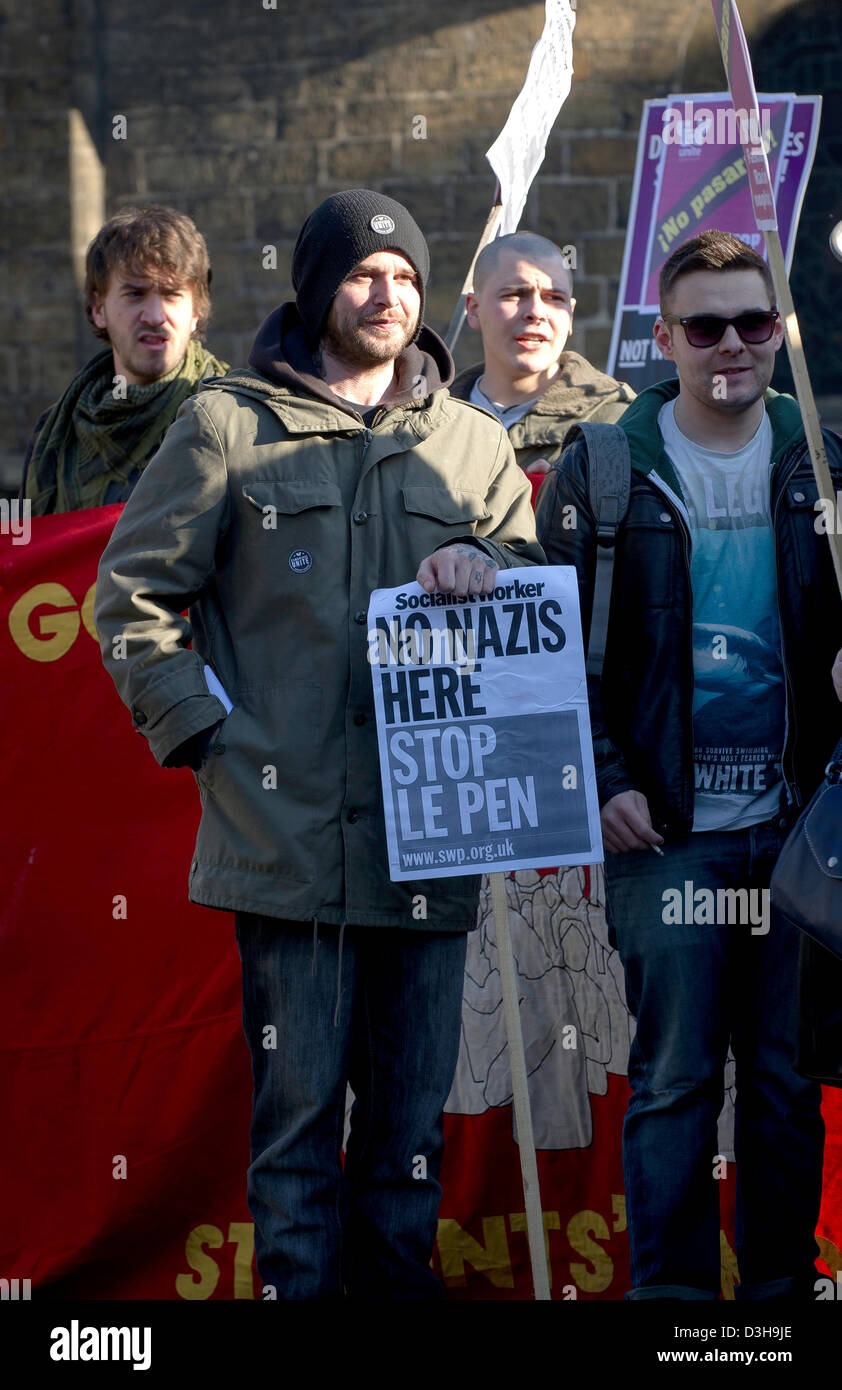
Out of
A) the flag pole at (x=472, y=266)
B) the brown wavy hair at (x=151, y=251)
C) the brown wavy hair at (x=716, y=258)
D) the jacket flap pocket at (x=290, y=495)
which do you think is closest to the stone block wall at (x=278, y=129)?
the flag pole at (x=472, y=266)

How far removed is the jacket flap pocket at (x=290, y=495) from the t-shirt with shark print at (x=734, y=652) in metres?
0.71

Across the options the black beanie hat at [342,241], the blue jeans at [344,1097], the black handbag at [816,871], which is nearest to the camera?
the black handbag at [816,871]

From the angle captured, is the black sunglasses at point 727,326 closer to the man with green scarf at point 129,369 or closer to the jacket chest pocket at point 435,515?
the jacket chest pocket at point 435,515

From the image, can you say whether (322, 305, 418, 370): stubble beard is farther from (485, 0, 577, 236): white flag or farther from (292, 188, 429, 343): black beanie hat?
(485, 0, 577, 236): white flag

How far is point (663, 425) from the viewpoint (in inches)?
133

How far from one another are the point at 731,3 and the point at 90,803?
2.22 m

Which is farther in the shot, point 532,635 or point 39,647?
point 39,647

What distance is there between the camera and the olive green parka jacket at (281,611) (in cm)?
302

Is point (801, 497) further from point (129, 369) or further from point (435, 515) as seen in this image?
point (129, 369)

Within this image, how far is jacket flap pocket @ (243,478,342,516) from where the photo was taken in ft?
10.1

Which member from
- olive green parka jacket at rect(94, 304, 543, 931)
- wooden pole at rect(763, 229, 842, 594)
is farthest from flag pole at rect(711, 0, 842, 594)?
olive green parka jacket at rect(94, 304, 543, 931)

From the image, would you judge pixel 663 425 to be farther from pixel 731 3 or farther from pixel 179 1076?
pixel 179 1076

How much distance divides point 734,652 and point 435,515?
0.62 metres

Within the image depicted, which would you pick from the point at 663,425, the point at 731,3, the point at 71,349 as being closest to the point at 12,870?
the point at 663,425
